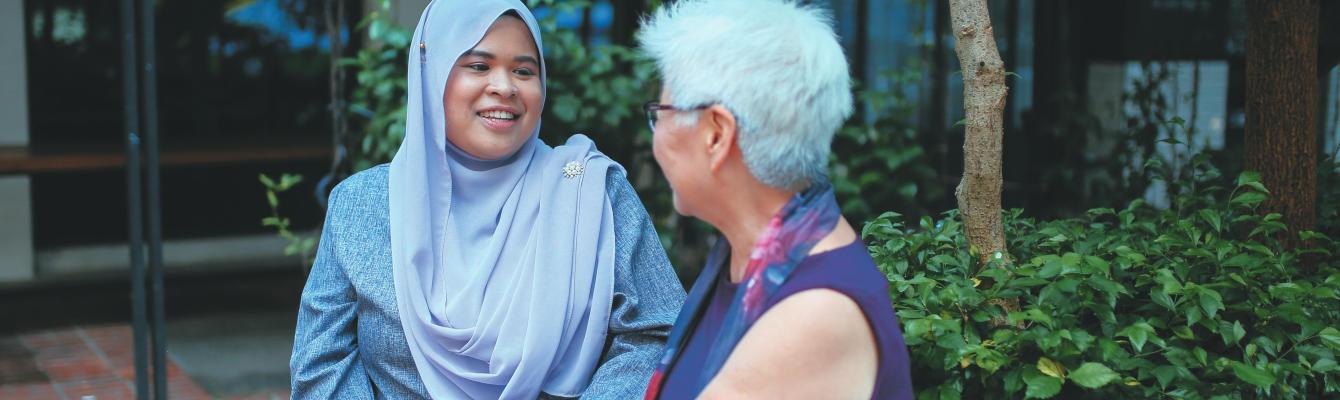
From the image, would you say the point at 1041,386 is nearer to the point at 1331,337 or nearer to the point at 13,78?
the point at 1331,337

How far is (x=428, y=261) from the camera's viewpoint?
230 centimetres

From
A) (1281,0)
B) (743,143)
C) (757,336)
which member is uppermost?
(1281,0)

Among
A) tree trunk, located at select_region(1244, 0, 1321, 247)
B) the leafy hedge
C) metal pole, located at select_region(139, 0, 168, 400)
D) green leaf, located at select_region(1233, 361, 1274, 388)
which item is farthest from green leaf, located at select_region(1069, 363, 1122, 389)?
metal pole, located at select_region(139, 0, 168, 400)


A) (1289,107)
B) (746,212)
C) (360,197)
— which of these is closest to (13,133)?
(360,197)

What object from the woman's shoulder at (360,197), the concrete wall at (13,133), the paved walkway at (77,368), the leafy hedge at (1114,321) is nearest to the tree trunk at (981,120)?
the leafy hedge at (1114,321)

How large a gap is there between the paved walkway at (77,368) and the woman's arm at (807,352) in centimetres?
426

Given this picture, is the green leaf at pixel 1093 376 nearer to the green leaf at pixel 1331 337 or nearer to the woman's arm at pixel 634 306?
the green leaf at pixel 1331 337

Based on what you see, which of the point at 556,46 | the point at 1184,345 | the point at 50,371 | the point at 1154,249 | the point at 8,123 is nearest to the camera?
the point at 1184,345

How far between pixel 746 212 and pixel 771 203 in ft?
0.11

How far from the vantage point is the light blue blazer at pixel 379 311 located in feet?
7.49

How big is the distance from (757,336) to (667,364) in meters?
0.24

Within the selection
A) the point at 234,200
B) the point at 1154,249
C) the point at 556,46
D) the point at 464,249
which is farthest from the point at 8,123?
the point at 1154,249

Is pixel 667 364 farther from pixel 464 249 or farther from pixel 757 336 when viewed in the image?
pixel 464 249

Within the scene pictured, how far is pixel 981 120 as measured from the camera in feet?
7.73
